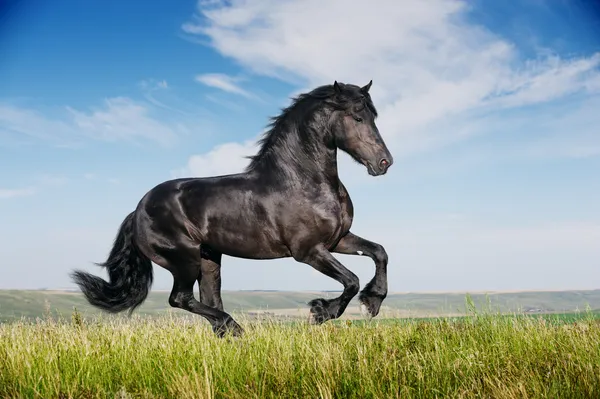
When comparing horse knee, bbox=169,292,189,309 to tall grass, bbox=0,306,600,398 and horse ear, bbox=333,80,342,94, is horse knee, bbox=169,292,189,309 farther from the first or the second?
horse ear, bbox=333,80,342,94

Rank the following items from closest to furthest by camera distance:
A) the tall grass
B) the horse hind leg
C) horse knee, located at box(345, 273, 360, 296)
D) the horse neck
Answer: the tall grass, horse knee, located at box(345, 273, 360, 296), the horse neck, the horse hind leg

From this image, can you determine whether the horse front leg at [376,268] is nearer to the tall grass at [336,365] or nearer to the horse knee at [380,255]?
the horse knee at [380,255]

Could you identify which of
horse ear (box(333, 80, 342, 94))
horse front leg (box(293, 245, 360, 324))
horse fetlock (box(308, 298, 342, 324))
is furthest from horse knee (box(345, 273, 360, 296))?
horse ear (box(333, 80, 342, 94))

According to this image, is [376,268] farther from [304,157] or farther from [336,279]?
[304,157]

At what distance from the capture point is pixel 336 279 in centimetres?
684

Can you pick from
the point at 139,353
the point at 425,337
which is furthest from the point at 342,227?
the point at 139,353

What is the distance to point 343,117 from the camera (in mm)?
7004

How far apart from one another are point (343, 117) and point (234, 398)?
3.82 metres

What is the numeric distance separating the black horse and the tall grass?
74cm

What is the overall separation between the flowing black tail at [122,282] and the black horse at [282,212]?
137mm

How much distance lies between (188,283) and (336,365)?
139 inches

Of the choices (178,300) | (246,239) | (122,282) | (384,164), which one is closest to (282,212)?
(246,239)

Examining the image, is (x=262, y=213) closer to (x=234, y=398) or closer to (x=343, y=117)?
(x=343, y=117)

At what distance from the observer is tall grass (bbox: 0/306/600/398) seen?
4.22 meters
